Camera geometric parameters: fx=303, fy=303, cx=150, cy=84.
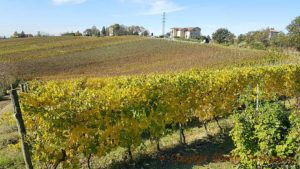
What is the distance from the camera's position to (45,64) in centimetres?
4575

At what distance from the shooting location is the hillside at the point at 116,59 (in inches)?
1596

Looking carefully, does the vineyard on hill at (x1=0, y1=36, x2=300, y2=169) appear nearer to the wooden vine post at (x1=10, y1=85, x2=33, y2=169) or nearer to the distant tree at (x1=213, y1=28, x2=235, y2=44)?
the wooden vine post at (x1=10, y1=85, x2=33, y2=169)

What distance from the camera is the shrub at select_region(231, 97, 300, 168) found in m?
6.95

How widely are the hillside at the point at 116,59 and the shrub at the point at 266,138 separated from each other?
31.3 m

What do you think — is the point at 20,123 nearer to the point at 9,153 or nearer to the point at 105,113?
the point at 105,113

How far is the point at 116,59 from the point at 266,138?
44.8 meters

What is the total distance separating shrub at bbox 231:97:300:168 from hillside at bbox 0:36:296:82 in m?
31.3

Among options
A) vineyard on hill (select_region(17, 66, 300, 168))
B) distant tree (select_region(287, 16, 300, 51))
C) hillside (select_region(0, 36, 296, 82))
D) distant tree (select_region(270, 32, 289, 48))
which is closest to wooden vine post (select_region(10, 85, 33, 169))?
vineyard on hill (select_region(17, 66, 300, 168))

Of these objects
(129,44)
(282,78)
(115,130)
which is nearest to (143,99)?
(115,130)

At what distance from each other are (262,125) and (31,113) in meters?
5.66

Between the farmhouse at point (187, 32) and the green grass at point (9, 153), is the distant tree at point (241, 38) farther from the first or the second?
the green grass at point (9, 153)

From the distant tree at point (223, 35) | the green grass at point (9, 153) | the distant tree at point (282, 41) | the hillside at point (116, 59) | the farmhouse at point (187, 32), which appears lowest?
the green grass at point (9, 153)

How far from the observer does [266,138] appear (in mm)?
7113

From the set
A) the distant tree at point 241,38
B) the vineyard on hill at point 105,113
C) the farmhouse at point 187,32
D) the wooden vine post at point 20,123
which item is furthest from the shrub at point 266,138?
the farmhouse at point 187,32
